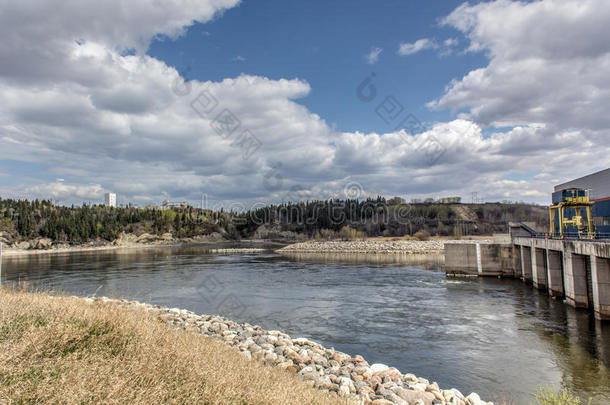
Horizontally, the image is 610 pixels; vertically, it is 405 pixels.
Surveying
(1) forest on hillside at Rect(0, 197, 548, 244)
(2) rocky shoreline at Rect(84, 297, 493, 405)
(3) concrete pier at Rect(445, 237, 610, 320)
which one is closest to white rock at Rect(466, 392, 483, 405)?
(2) rocky shoreline at Rect(84, 297, 493, 405)

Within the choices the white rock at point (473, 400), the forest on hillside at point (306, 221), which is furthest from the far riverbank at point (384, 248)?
the white rock at point (473, 400)

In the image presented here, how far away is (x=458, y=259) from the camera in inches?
1604

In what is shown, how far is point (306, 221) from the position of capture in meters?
182

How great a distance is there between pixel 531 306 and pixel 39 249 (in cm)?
14743

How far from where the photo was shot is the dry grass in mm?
5180

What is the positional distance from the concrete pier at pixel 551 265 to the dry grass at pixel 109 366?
20.6 m

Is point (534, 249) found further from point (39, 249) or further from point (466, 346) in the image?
point (39, 249)

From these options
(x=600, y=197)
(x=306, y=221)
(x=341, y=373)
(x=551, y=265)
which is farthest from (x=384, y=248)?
(x=306, y=221)

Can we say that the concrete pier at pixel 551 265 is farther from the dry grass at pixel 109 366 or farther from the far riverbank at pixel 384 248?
the far riverbank at pixel 384 248

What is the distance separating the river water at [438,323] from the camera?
13172mm

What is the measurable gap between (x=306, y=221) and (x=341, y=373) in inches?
6725

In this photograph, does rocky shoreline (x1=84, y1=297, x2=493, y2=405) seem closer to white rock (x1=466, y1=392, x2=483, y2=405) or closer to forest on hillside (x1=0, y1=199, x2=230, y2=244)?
white rock (x1=466, y1=392, x2=483, y2=405)

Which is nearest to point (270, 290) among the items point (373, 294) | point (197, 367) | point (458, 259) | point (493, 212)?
point (373, 294)

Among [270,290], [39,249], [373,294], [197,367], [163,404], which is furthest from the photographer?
[39,249]
